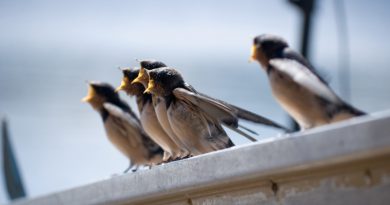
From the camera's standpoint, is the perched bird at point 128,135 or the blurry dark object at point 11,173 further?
the blurry dark object at point 11,173

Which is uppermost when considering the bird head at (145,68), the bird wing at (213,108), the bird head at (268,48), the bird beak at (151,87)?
the bird head at (145,68)

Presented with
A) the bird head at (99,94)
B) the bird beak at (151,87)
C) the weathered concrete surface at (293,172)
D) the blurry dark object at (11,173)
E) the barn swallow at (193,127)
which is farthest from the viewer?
the blurry dark object at (11,173)

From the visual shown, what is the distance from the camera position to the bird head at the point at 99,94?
8164 mm

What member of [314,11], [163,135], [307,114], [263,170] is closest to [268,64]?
[307,114]

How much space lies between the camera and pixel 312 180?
3.79 m

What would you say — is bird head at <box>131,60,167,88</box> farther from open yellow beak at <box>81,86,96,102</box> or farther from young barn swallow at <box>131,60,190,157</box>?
open yellow beak at <box>81,86,96,102</box>

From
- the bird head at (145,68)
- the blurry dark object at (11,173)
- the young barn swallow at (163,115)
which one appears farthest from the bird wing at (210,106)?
the blurry dark object at (11,173)

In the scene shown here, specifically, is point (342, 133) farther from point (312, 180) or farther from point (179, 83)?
point (179, 83)

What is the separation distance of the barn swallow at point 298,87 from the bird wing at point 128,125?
3075 millimetres

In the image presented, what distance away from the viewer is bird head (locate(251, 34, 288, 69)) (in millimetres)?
4719

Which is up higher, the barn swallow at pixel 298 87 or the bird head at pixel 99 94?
the bird head at pixel 99 94

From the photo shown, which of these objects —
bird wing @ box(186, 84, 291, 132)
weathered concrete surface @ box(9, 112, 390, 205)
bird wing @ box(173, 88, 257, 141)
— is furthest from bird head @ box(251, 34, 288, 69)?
weathered concrete surface @ box(9, 112, 390, 205)

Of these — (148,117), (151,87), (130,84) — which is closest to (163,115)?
(151,87)

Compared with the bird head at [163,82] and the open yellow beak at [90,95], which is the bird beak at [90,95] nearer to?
the open yellow beak at [90,95]
